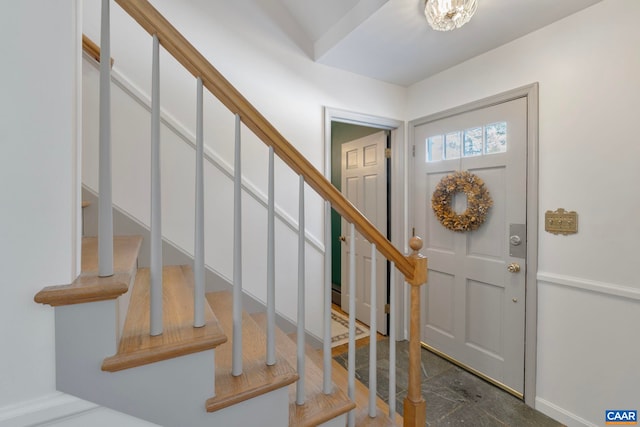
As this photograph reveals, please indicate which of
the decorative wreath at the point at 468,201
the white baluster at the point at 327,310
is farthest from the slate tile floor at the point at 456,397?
the decorative wreath at the point at 468,201

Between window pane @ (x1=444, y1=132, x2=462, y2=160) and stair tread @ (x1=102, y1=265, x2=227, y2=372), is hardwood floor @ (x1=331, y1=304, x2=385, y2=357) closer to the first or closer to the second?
stair tread @ (x1=102, y1=265, x2=227, y2=372)

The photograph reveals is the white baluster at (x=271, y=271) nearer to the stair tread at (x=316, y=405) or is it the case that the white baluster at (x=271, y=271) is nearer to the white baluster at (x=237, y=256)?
the white baluster at (x=237, y=256)

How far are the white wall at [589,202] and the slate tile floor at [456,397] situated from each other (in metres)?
0.17

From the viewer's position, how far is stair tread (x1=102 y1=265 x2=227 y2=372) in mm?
682

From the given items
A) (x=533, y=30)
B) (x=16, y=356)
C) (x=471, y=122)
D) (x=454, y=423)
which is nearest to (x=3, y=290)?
(x=16, y=356)

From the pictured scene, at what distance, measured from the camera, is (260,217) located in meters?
1.88

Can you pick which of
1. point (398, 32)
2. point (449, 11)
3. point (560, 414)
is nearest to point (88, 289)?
point (449, 11)

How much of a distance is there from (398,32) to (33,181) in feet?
6.38

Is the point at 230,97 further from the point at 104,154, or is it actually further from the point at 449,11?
the point at 449,11

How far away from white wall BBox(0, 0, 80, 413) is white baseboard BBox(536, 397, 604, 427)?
244cm

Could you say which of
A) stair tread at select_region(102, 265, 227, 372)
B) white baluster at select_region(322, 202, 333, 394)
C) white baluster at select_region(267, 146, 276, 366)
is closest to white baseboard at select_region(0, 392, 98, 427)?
stair tread at select_region(102, 265, 227, 372)

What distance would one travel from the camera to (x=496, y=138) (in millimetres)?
1941

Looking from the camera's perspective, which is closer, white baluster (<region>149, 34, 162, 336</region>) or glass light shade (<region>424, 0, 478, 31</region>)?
white baluster (<region>149, 34, 162, 336</region>)

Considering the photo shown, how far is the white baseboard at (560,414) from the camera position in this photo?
5.17 feet
